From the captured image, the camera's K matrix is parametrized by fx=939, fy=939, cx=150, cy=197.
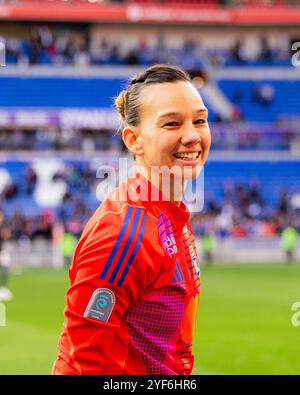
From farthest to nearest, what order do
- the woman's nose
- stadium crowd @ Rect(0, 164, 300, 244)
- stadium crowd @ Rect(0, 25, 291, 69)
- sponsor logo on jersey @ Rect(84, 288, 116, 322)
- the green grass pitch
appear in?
1. stadium crowd @ Rect(0, 25, 291, 69)
2. stadium crowd @ Rect(0, 164, 300, 244)
3. the green grass pitch
4. the woman's nose
5. sponsor logo on jersey @ Rect(84, 288, 116, 322)

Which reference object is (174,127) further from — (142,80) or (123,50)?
(123,50)

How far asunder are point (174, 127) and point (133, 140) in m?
0.18

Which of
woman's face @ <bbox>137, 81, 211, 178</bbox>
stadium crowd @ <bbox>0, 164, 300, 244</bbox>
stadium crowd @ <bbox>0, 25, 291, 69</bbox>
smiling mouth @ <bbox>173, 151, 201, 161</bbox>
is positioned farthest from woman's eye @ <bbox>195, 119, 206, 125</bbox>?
stadium crowd @ <bbox>0, 25, 291, 69</bbox>

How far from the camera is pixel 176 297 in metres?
3.14

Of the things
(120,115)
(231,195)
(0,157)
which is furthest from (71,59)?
(120,115)

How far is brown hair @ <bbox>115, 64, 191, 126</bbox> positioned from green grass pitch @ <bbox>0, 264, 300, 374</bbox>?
7.20 m

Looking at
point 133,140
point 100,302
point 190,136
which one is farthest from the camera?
point 133,140

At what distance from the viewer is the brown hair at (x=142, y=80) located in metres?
3.15

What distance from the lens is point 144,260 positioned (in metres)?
2.95

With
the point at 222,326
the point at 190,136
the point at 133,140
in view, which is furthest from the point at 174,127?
the point at 222,326

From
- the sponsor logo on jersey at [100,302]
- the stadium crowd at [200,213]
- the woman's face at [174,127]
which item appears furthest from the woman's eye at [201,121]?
the stadium crowd at [200,213]

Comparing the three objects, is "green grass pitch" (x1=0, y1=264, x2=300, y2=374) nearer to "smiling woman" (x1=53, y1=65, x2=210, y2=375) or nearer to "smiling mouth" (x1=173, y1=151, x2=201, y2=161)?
"smiling woman" (x1=53, y1=65, x2=210, y2=375)

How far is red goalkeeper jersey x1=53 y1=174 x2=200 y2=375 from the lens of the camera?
9.57 feet

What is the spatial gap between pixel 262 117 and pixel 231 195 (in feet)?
20.3
